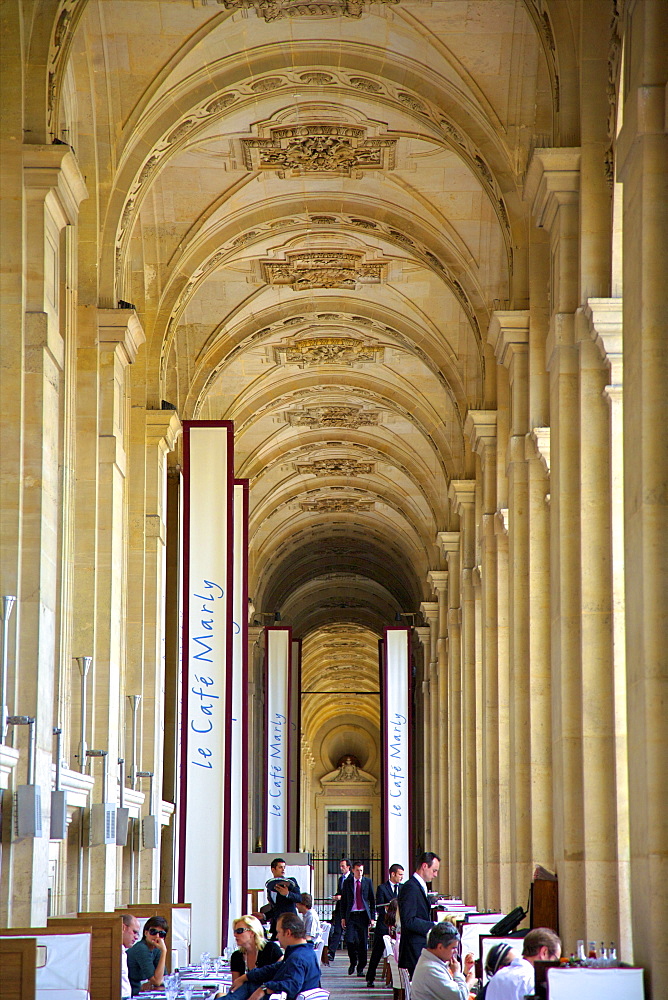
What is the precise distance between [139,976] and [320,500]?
A: 1033 inches

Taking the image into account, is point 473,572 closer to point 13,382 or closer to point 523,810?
point 523,810

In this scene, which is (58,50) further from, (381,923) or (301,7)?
(381,923)

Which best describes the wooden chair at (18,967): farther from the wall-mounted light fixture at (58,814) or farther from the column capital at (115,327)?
the column capital at (115,327)

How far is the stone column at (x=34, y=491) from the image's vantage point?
1093 centimetres

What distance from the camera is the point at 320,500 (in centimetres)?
3650

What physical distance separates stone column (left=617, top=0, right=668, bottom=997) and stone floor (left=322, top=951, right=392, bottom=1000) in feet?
31.7

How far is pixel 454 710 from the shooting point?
2652 centimetres

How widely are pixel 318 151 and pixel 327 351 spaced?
7733 mm

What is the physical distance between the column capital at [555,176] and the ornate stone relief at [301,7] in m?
A: 3.88

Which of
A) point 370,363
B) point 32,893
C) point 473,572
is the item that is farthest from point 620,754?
point 370,363

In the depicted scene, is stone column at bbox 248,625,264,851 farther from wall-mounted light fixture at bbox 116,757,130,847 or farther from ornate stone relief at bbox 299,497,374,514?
wall-mounted light fixture at bbox 116,757,130,847

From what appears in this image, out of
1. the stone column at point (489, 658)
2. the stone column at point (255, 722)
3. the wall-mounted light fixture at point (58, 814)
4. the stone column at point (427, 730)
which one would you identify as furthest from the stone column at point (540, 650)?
the stone column at point (255, 722)

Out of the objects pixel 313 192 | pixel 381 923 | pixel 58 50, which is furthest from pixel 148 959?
pixel 313 192

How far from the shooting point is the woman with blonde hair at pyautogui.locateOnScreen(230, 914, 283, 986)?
30.2 ft
